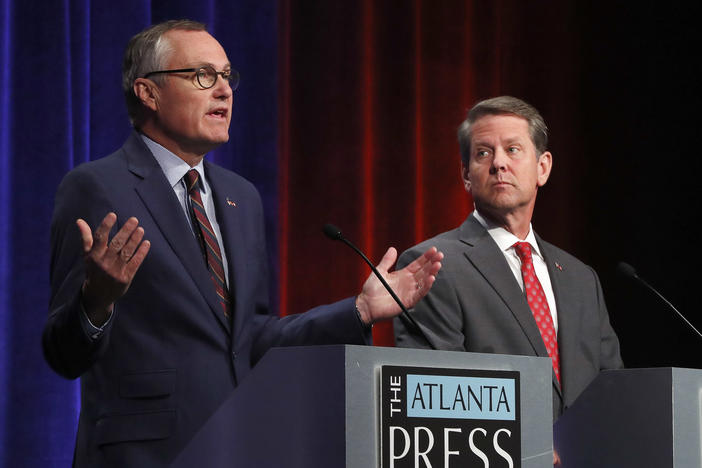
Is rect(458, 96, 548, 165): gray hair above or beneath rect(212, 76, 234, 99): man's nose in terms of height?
above

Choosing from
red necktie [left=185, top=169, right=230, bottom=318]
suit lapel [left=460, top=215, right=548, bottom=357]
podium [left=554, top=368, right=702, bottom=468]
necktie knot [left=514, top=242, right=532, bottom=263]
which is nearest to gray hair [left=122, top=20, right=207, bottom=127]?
red necktie [left=185, top=169, right=230, bottom=318]

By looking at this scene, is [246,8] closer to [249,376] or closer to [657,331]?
[657,331]

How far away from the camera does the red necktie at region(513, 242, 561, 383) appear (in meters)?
2.76

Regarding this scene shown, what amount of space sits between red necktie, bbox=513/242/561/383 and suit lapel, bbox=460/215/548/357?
55 mm

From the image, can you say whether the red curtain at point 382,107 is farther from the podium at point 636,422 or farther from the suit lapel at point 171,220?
the podium at point 636,422

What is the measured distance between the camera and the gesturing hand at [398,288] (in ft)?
6.86

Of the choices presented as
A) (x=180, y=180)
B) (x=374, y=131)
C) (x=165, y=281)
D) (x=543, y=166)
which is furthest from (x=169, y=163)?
(x=374, y=131)

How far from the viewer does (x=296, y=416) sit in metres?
1.51

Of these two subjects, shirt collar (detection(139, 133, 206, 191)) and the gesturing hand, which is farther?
shirt collar (detection(139, 133, 206, 191))

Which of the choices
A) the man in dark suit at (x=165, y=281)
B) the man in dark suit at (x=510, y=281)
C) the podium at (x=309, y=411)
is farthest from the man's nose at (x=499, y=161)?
the podium at (x=309, y=411)

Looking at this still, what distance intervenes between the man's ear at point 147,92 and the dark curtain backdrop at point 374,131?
84cm

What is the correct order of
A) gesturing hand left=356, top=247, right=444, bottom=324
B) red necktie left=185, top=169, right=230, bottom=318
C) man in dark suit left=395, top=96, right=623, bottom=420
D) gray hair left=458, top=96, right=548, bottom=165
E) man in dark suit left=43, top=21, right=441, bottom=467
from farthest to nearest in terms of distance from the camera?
gray hair left=458, top=96, right=548, bottom=165
man in dark suit left=395, top=96, right=623, bottom=420
red necktie left=185, top=169, right=230, bottom=318
gesturing hand left=356, top=247, right=444, bottom=324
man in dark suit left=43, top=21, right=441, bottom=467

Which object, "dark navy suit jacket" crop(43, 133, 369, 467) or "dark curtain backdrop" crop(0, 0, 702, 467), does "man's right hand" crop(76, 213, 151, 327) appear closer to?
"dark navy suit jacket" crop(43, 133, 369, 467)

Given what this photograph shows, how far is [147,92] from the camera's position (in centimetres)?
240
